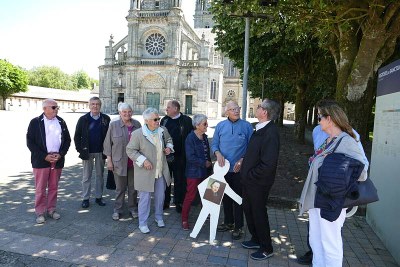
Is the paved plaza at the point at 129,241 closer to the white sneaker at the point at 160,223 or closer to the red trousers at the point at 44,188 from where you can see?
the white sneaker at the point at 160,223

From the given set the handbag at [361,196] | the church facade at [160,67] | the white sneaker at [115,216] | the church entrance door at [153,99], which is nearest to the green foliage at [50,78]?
the church facade at [160,67]

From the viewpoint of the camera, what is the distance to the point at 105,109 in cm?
5366

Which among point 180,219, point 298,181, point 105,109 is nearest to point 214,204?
point 180,219

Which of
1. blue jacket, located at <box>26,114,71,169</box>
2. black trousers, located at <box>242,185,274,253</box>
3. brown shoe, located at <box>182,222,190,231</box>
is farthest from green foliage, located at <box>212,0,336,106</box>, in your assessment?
brown shoe, located at <box>182,222,190,231</box>

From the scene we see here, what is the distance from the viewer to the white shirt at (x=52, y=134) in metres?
5.14

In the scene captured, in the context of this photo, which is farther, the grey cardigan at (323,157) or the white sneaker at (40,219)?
the white sneaker at (40,219)

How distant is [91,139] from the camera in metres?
5.76

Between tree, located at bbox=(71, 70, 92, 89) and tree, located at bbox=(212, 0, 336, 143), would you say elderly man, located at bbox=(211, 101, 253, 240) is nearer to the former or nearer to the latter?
tree, located at bbox=(212, 0, 336, 143)

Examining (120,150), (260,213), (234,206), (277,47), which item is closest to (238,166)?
(234,206)

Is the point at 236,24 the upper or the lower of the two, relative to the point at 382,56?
upper

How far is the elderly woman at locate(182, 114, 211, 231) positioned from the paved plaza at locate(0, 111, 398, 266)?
22.3 inches

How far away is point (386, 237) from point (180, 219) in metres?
3.25

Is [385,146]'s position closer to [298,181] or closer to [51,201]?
[298,181]

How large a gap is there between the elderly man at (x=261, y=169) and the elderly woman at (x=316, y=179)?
521 mm
